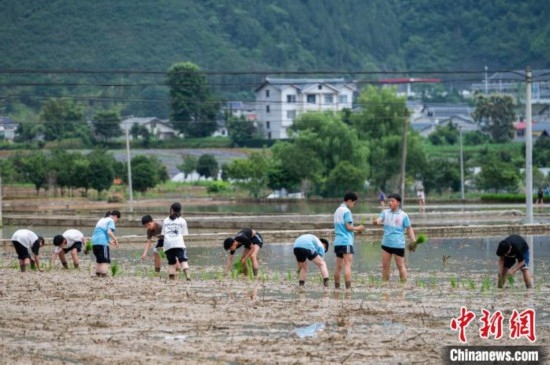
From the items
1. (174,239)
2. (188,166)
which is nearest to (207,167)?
(188,166)

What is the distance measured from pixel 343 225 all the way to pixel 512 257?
2.56 metres

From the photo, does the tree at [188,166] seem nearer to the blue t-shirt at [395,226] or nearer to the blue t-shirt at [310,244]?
the blue t-shirt at [395,226]

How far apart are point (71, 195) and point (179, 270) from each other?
52.2 m

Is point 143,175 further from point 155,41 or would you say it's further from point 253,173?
point 155,41

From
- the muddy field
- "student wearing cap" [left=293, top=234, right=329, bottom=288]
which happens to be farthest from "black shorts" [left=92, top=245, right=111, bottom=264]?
"student wearing cap" [left=293, top=234, right=329, bottom=288]

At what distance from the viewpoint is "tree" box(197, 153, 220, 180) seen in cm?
8519

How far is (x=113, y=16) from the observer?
614 ft

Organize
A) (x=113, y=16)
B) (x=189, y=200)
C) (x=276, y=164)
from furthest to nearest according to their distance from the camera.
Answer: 1. (x=113, y=16)
2. (x=276, y=164)
3. (x=189, y=200)

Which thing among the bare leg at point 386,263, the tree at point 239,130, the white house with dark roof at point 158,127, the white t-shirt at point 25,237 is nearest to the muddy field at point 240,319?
the bare leg at point 386,263

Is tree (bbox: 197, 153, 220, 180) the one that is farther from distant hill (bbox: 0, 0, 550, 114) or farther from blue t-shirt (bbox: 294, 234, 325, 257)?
distant hill (bbox: 0, 0, 550, 114)

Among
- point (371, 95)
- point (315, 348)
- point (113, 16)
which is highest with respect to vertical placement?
point (113, 16)

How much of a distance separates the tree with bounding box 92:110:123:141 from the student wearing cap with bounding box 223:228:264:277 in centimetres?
8430

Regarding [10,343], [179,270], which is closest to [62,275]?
[179,270]

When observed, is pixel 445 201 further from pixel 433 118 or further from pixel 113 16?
pixel 113 16
